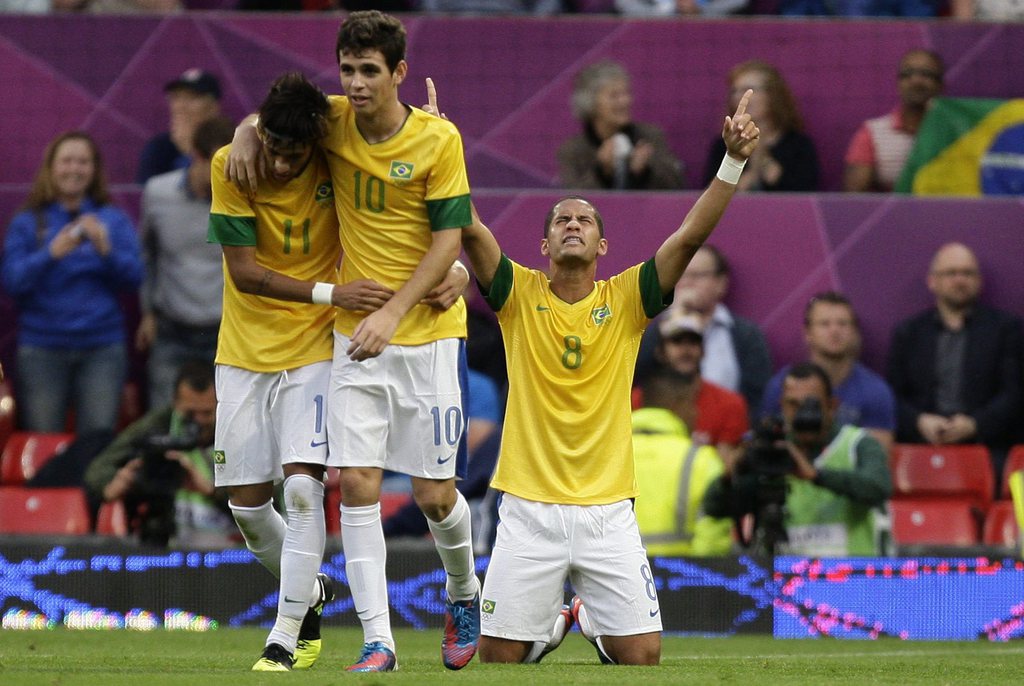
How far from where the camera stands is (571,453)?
721cm

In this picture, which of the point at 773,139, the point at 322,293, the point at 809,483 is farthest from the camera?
the point at 773,139

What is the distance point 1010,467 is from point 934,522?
64 cm

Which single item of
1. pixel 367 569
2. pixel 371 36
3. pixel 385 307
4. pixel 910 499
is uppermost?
pixel 371 36

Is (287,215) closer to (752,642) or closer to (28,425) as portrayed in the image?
(752,642)

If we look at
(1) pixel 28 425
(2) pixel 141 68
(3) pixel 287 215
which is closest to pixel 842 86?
(2) pixel 141 68

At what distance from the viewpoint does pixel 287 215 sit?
22.2ft

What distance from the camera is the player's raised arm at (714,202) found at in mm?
6836

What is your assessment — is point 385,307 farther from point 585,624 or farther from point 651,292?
point 585,624

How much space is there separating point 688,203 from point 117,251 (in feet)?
12.2

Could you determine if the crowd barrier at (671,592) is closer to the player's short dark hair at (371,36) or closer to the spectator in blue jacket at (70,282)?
the spectator in blue jacket at (70,282)

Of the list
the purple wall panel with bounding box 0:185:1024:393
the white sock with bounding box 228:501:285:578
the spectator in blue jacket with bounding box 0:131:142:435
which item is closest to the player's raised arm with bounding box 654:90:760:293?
the white sock with bounding box 228:501:285:578

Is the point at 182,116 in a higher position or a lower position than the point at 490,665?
higher

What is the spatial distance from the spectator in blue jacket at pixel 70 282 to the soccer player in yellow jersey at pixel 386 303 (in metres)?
5.33

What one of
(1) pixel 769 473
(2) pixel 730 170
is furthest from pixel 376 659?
(1) pixel 769 473
